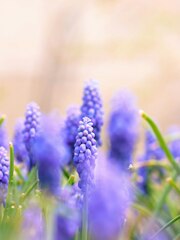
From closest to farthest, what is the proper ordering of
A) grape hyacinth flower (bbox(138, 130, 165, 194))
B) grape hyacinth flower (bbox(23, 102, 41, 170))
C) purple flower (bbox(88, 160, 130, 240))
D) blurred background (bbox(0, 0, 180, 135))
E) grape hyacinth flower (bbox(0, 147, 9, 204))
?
1. purple flower (bbox(88, 160, 130, 240))
2. grape hyacinth flower (bbox(0, 147, 9, 204))
3. grape hyacinth flower (bbox(23, 102, 41, 170))
4. grape hyacinth flower (bbox(138, 130, 165, 194))
5. blurred background (bbox(0, 0, 180, 135))

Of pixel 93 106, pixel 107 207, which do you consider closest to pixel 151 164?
pixel 93 106

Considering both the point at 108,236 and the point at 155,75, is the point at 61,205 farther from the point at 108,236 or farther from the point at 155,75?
the point at 155,75

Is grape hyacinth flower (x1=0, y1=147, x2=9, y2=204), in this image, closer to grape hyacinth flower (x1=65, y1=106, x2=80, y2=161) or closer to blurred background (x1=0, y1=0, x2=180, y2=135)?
grape hyacinth flower (x1=65, y1=106, x2=80, y2=161)

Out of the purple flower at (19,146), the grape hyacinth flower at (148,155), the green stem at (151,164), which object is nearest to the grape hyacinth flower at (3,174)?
the purple flower at (19,146)

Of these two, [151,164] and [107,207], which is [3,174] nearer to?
[107,207]

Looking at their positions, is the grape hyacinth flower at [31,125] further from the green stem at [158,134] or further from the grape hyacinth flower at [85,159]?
the grape hyacinth flower at [85,159]

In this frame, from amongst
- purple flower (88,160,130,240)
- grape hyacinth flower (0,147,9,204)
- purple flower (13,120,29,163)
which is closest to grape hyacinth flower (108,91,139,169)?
purple flower (13,120,29,163)

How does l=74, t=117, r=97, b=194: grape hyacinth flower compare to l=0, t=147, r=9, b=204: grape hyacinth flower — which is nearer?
l=74, t=117, r=97, b=194: grape hyacinth flower

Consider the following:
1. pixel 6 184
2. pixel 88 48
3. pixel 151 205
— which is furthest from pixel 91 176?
pixel 88 48
